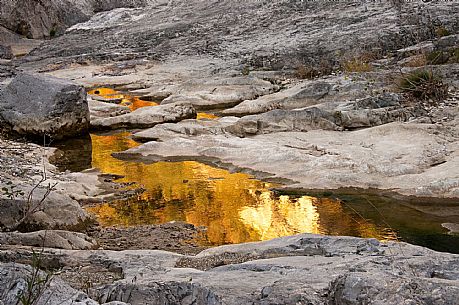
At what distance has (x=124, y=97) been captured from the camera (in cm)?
1689

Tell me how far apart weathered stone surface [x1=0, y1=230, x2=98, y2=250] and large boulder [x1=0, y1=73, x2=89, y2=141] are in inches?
215

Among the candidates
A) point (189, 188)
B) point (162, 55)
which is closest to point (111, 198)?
point (189, 188)

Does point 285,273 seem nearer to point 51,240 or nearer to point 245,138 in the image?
point 51,240

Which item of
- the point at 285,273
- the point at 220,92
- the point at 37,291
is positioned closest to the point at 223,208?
the point at 285,273

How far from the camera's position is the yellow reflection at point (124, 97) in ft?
51.7

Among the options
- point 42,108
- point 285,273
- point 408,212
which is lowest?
point 408,212

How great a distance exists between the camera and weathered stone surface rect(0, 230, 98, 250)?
5.73m

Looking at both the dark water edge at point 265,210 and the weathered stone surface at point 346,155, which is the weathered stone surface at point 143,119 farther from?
the dark water edge at point 265,210

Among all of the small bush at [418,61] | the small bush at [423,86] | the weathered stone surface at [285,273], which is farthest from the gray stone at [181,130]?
the weathered stone surface at [285,273]

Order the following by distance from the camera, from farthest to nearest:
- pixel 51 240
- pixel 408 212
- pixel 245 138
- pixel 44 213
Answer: pixel 245 138, pixel 408 212, pixel 44 213, pixel 51 240

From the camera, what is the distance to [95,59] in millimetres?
22109

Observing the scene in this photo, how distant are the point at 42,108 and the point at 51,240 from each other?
6.13 meters

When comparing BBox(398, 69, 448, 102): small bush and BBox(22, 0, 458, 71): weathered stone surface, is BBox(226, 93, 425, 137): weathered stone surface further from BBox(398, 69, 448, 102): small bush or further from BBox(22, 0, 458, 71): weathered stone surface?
BBox(22, 0, 458, 71): weathered stone surface

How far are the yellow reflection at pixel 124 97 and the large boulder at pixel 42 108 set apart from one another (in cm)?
308
